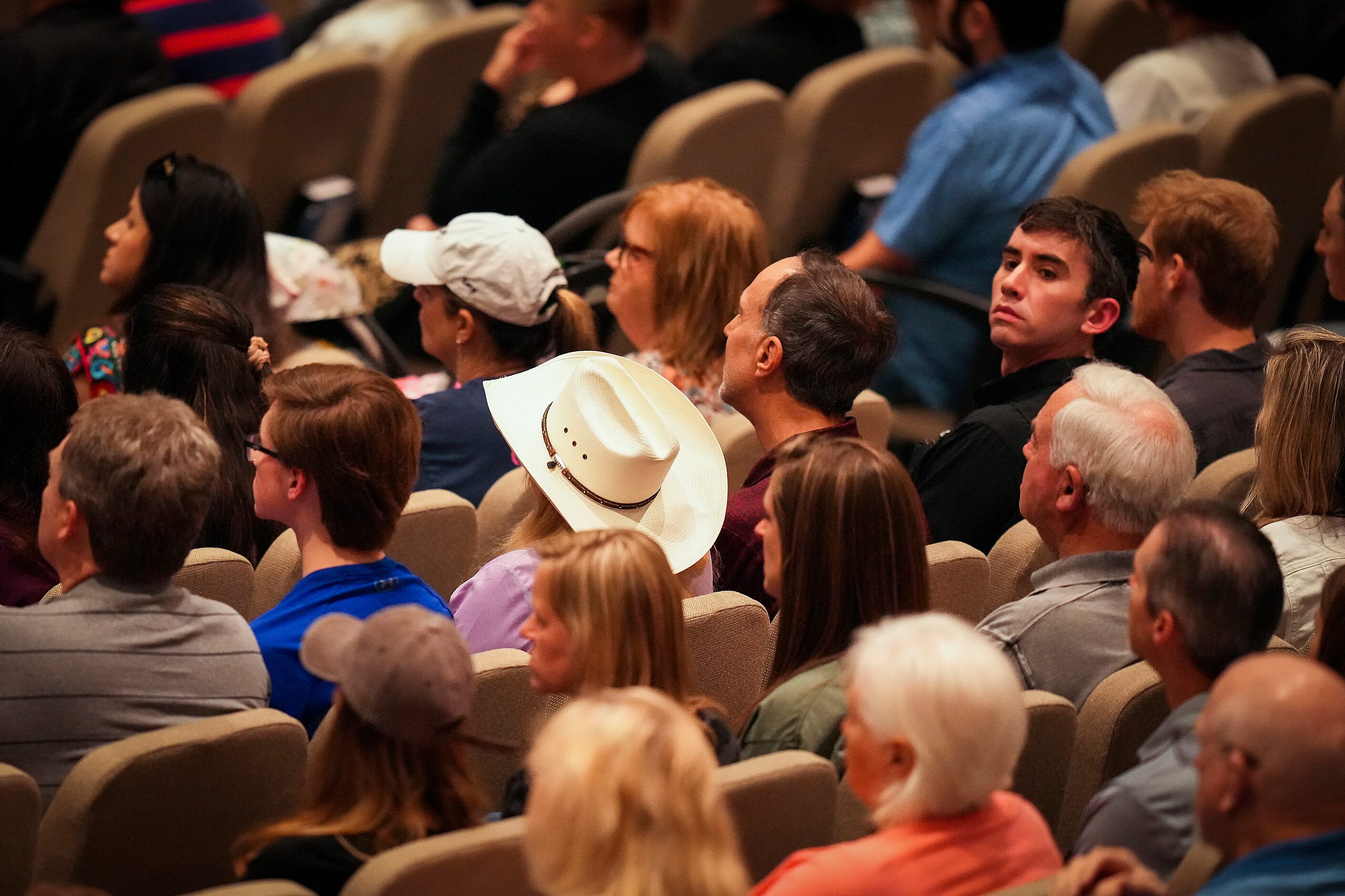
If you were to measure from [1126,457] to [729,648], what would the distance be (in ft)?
2.02

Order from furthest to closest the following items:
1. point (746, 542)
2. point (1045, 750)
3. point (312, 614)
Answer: point (746, 542) < point (312, 614) < point (1045, 750)

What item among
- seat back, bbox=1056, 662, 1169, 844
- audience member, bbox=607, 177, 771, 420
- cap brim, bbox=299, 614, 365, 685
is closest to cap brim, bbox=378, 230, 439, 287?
audience member, bbox=607, 177, 771, 420

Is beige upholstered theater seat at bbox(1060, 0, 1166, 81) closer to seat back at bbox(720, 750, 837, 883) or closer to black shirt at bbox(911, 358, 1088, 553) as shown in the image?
black shirt at bbox(911, 358, 1088, 553)

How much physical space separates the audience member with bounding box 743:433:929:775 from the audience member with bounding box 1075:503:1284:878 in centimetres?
29

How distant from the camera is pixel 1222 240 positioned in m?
3.27

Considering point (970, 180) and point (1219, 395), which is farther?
point (970, 180)

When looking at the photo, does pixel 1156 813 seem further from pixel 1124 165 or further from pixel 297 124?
pixel 297 124

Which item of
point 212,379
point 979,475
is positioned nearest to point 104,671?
point 212,379

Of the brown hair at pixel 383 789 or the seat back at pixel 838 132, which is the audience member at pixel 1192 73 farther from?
the brown hair at pixel 383 789

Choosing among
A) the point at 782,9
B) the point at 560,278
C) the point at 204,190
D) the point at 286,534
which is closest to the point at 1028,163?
the point at 782,9

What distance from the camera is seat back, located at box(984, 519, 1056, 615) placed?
2.65 metres

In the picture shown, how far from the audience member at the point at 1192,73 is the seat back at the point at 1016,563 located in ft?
7.29

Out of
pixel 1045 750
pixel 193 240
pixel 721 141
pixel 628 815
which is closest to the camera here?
pixel 628 815

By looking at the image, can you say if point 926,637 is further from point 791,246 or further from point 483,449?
point 791,246
